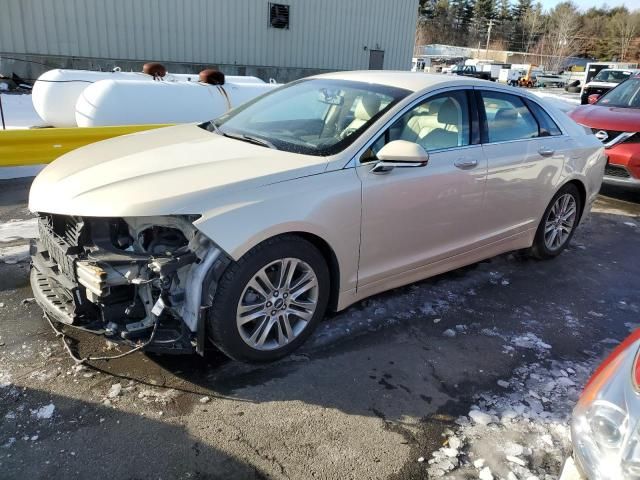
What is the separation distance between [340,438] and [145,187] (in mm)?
1639

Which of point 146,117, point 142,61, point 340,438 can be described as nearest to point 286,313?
point 340,438

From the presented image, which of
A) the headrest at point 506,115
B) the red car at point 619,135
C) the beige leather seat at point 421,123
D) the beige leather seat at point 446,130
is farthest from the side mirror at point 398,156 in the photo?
the red car at point 619,135

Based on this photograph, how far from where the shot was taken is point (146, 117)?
8203mm

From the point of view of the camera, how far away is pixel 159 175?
2.97 m

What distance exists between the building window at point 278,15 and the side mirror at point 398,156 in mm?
16643

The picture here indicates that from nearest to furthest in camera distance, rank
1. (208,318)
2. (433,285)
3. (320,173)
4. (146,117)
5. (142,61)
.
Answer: (208,318) → (320,173) → (433,285) → (146,117) → (142,61)

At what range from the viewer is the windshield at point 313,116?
3453mm

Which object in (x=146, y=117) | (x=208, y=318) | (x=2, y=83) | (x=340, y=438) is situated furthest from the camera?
(x=2, y=83)

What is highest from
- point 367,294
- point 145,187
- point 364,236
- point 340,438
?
point 145,187

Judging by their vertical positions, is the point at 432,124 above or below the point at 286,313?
above

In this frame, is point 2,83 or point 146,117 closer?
point 146,117

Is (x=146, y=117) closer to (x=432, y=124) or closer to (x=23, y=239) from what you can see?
(x=23, y=239)

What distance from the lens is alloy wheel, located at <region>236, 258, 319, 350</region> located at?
9.87ft

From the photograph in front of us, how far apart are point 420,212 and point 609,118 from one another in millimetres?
5800
